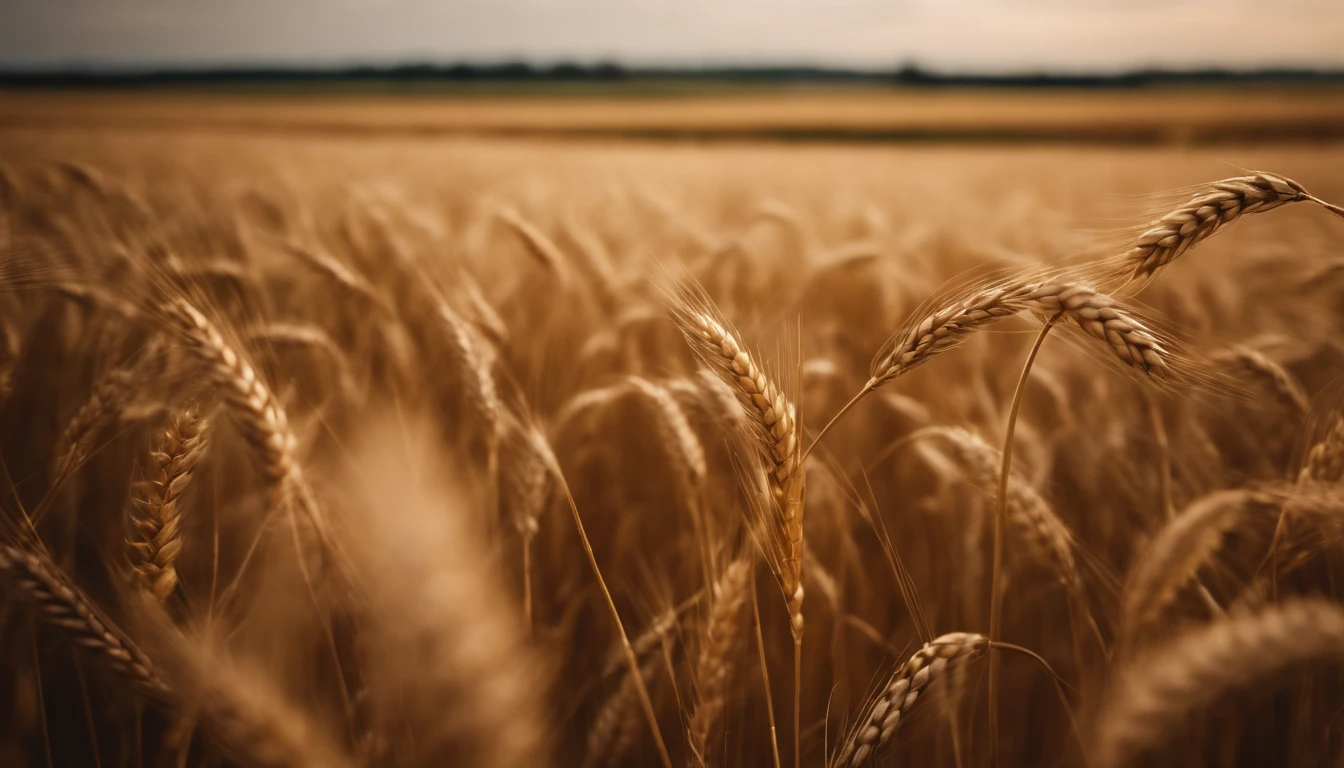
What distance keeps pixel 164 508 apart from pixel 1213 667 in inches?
45.4

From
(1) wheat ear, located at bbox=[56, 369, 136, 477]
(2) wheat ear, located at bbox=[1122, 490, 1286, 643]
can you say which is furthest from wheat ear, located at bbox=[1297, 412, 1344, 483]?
(1) wheat ear, located at bbox=[56, 369, 136, 477]

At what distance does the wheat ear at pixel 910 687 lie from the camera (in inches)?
26.6

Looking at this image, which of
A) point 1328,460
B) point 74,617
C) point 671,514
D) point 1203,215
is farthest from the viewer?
point 671,514

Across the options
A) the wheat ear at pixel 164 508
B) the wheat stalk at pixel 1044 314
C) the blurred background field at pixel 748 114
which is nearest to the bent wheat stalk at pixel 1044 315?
the wheat stalk at pixel 1044 314

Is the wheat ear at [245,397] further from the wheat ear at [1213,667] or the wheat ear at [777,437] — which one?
the wheat ear at [1213,667]

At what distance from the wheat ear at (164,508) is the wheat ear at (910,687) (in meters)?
0.86

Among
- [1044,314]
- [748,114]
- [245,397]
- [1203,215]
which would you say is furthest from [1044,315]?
[748,114]

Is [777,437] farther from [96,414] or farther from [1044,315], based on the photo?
[96,414]

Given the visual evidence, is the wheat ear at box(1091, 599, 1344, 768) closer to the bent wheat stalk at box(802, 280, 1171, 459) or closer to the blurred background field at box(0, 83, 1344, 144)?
the bent wheat stalk at box(802, 280, 1171, 459)

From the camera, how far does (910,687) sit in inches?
27.4

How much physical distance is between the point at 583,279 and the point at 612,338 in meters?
0.80

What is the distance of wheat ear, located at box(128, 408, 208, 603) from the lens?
0.81m

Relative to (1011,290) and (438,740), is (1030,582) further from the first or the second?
(438,740)

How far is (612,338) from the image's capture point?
2016 millimetres
